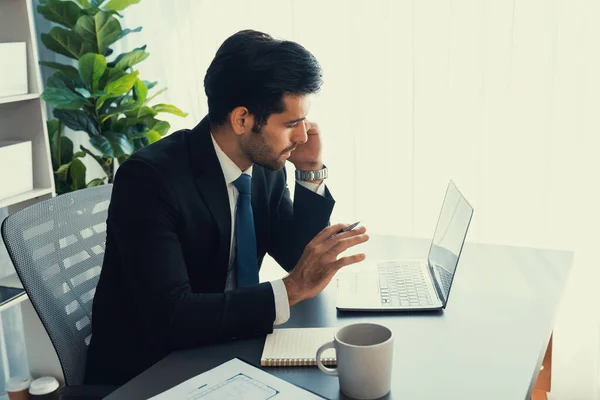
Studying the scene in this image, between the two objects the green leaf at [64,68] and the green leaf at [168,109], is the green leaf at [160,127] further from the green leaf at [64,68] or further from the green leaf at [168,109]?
the green leaf at [64,68]

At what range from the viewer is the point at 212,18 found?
2557 mm

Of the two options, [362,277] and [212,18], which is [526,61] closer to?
[362,277]

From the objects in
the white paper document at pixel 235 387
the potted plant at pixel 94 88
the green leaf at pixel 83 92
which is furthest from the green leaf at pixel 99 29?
the white paper document at pixel 235 387

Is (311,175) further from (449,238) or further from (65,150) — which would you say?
(65,150)

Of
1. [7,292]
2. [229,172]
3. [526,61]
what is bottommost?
[7,292]

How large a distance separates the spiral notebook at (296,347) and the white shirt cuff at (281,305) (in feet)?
0.07

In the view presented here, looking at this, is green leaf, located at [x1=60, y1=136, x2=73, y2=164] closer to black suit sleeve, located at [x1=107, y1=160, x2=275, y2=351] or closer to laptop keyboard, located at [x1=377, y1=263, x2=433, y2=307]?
black suit sleeve, located at [x1=107, y1=160, x2=275, y2=351]

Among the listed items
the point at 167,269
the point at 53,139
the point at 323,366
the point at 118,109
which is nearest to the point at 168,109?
the point at 118,109

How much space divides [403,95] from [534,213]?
60cm

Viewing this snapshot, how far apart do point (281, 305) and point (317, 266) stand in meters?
0.10

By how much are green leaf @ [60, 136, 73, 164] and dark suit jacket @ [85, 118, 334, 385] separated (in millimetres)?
1251

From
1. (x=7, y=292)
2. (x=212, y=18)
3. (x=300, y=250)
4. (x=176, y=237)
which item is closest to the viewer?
(x=176, y=237)

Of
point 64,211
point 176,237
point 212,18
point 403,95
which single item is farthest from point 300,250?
point 212,18

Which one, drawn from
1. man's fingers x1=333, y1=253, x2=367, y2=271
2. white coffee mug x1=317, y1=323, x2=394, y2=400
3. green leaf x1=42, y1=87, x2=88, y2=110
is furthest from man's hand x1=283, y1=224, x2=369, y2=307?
green leaf x1=42, y1=87, x2=88, y2=110
